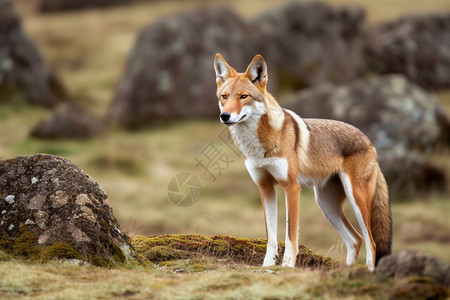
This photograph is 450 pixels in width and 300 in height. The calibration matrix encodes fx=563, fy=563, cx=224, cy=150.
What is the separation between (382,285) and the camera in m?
6.04

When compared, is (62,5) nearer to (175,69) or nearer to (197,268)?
(175,69)

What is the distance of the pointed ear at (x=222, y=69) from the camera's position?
898 cm

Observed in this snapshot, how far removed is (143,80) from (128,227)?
1931 cm

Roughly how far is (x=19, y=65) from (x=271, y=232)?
76.3ft

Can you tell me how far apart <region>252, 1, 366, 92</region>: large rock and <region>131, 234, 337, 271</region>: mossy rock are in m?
21.6

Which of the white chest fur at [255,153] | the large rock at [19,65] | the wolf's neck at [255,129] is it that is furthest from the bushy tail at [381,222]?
the large rock at [19,65]

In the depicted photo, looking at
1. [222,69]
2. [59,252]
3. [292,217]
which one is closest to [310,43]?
[222,69]

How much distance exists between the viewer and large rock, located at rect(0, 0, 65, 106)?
27750mm

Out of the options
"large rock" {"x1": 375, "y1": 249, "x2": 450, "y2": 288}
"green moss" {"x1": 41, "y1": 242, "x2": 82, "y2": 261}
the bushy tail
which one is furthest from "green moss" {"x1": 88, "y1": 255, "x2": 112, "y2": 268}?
the bushy tail

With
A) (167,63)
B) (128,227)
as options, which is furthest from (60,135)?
(128,227)

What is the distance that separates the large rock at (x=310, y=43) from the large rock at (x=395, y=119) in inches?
346

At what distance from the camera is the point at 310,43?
32344mm

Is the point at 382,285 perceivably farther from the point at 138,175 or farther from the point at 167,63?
the point at 167,63

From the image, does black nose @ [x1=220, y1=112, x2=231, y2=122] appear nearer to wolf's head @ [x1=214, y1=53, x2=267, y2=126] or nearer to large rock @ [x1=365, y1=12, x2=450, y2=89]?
wolf's head @ [x1=214, y1=53, x2=267, y2=126]
